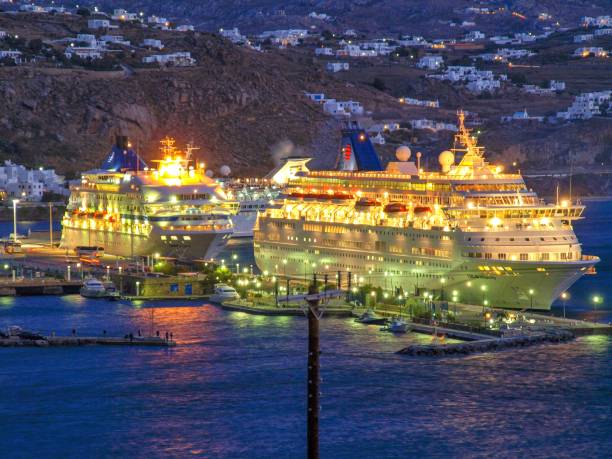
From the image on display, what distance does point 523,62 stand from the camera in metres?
188

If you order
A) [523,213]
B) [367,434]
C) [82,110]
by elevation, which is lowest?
[367,434]

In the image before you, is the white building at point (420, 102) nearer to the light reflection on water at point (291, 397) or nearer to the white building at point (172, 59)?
the white building at point (172, 59)

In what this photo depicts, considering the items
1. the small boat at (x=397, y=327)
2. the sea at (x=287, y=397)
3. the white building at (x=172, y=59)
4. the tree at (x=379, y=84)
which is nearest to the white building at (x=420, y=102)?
the tree at (x=379, y=84)

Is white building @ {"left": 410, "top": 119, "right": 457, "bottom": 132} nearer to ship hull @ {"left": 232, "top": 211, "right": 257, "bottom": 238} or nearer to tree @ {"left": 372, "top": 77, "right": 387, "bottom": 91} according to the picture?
tree @ {"left": 372, "top": 77, "right": 387, "bottom": 91}

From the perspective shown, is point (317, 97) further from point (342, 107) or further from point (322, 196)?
point (322, 196)

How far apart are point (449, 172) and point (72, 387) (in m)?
18.6

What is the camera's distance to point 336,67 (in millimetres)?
167000

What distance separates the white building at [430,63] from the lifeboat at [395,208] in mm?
117607

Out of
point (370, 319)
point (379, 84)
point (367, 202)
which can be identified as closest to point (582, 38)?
point (379, 84)

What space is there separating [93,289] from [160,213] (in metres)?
10.3

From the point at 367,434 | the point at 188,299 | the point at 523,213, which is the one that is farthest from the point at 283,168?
the point at 367,434

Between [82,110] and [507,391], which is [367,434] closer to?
[507,391]

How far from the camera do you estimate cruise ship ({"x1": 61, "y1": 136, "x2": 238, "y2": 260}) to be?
72438 millimetres

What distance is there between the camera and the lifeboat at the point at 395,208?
5984 centimetres
